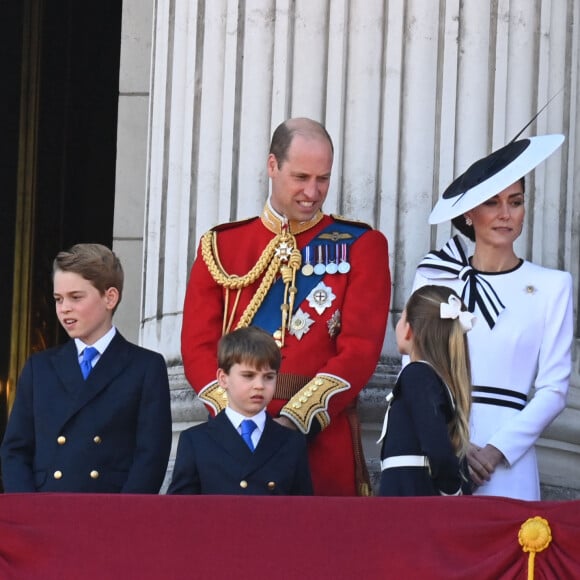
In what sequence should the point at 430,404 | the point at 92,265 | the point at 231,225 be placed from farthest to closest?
the point at 231,225
the point at 92,265
the point at 430,404

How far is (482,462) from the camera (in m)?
6.45

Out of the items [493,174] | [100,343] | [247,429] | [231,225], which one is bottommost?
[247,429]

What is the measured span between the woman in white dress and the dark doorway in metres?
4.68

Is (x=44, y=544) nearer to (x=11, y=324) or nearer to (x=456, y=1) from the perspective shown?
(x=456, y=1)

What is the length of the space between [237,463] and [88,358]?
63cm

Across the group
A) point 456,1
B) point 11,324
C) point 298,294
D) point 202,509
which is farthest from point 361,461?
point 11,324

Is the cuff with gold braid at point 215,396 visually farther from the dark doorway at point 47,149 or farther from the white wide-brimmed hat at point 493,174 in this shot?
the dark doorway at point 47,149

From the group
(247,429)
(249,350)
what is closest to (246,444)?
(247,429)

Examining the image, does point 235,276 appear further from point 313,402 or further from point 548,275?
point 548,275

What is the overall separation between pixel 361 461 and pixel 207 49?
2.05 m

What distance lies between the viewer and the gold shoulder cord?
6859 mm

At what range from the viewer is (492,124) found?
784 cm

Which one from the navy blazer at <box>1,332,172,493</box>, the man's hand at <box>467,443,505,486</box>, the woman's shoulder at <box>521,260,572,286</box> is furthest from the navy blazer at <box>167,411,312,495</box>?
the woman's shoulder at <box>521,260,572,286</box>

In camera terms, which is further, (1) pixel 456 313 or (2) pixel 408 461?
(1) pixel 456 313
